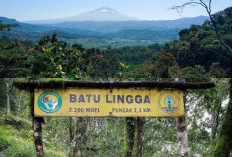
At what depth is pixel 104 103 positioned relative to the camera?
5457 millimetres

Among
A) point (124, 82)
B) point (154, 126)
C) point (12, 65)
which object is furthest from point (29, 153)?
point (12, 65)

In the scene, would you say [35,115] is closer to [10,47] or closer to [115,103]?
[115,103]

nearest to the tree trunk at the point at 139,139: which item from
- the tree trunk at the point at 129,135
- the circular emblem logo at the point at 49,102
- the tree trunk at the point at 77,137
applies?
the tree trunk at the point at 129,135

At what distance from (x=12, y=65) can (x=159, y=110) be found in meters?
28.5

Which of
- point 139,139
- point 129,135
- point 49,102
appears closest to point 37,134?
point 49,102

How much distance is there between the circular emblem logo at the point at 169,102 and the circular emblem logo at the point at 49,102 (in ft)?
6.89

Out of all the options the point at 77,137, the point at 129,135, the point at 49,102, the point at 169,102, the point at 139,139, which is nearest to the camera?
the point at 49,102

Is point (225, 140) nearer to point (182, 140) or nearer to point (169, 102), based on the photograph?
point (182, 140)

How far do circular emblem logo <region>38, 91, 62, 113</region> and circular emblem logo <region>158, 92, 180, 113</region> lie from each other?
6.89 feet

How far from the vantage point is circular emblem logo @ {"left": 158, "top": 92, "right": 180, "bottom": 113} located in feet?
18.0

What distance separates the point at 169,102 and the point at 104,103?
53.4 inches

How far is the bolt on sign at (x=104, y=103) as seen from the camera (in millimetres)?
5414

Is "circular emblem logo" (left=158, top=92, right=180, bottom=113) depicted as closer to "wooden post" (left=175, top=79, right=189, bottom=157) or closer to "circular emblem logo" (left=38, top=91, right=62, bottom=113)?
"wooden post" (left=175, top=79, right=189, bottom=157)

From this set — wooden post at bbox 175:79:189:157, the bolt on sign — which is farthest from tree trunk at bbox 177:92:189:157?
the bolt on sign
